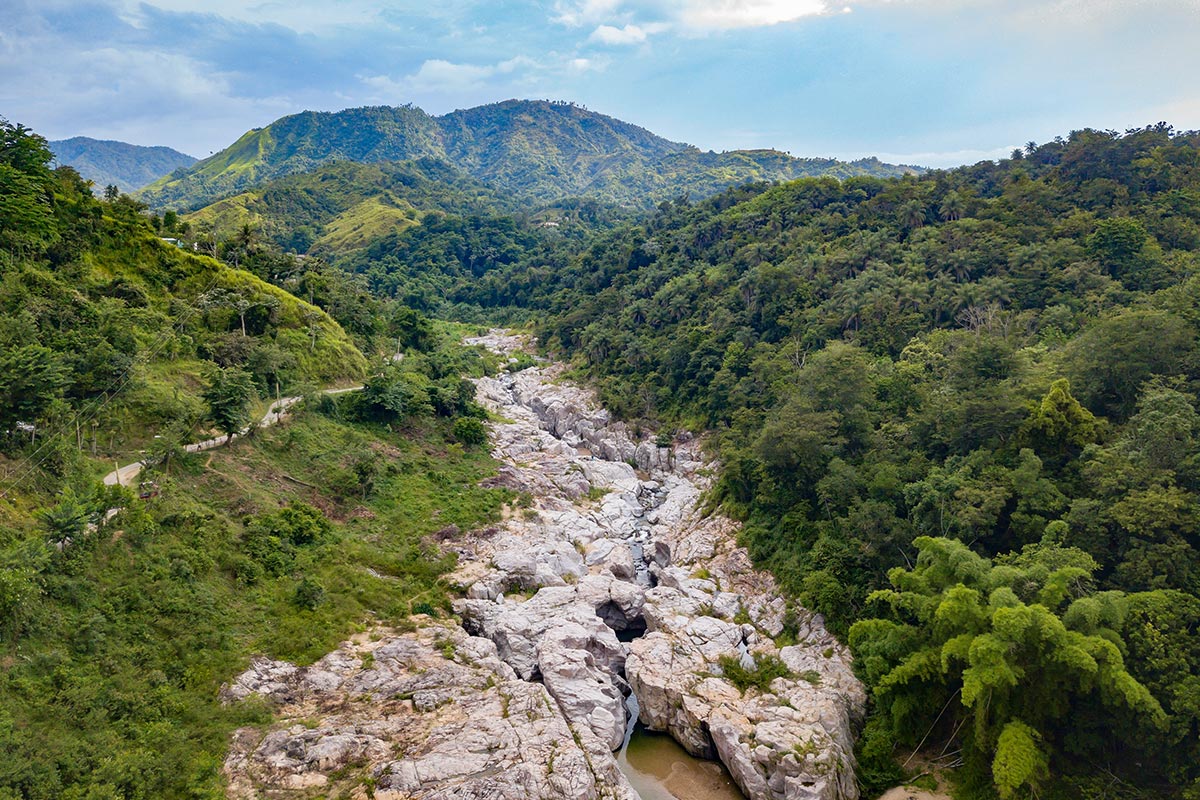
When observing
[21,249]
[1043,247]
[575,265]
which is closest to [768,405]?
[1043,247]

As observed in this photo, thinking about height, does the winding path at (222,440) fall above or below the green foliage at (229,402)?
below

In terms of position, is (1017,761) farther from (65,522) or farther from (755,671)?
(65,522)

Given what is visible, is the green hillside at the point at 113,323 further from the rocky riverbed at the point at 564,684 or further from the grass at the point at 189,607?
the rocky riverbed at the point at 564,684

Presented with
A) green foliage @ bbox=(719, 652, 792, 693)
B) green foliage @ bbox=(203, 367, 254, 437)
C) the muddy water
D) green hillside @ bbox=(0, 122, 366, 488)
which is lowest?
the muddy water

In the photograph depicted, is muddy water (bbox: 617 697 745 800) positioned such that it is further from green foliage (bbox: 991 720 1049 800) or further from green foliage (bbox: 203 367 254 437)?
green foliage (bbox: 203 367 254 437)

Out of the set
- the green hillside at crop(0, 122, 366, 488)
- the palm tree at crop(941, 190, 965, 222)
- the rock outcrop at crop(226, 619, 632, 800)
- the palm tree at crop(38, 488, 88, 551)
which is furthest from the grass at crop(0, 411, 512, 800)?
the palm tree at crop(941, 190, 965, 222)

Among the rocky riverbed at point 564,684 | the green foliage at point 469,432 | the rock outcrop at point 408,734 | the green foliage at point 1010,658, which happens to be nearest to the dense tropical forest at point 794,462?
the green foliage at point 1010,658

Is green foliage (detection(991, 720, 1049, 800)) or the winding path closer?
green foliage (detection(991, 720, 1049, 800))

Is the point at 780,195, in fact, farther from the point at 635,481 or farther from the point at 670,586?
the point at 670,586
